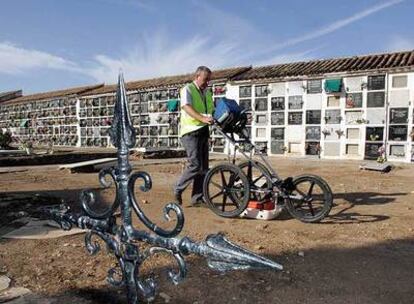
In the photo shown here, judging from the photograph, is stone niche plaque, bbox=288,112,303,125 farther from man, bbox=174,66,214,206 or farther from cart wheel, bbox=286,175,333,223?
cart wheel, bbox=286,175,333,223

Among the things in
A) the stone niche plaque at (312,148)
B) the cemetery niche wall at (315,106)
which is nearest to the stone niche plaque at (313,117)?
the cemetery niche wall at (315,106)

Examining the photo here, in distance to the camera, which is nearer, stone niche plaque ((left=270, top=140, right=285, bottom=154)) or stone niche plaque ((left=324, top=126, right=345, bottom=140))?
stone niche plaque ((left=324, top=126, right=345, bottom=140))

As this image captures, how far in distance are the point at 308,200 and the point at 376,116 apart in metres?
9.29

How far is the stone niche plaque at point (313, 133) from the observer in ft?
43.7

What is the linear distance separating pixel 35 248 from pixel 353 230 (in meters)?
2.52

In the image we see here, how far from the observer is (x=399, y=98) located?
11883mm

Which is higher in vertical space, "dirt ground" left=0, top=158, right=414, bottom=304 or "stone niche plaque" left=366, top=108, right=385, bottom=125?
"stone niche plaque" left=366, top=108, right=385, bottom=125

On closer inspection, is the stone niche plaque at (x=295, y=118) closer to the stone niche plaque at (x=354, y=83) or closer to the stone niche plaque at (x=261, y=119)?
the stone niche plaque at (x=261, y=119)

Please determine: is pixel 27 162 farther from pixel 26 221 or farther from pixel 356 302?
pixel 356 302

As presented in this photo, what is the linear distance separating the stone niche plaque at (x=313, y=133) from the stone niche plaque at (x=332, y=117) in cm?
38

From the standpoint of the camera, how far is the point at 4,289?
238 cm

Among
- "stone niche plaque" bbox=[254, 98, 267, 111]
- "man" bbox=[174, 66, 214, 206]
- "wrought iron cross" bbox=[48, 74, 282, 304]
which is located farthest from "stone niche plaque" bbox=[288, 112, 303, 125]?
"wrought iron cross" bbox=[48, 74, 282, 304]

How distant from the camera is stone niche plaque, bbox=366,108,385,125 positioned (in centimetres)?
1210

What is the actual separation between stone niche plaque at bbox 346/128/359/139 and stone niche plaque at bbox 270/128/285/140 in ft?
6.97
